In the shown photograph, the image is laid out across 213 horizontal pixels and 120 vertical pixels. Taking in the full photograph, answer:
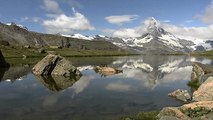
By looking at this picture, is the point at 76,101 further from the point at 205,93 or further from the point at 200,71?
the point at 200,71

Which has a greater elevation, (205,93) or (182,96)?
(205,93)

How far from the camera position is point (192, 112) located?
35.8 meters

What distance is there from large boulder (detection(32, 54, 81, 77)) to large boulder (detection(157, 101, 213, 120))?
2107 inches

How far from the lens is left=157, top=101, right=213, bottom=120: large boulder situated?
32000 millimetres

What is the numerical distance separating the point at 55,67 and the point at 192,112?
60.1 meters

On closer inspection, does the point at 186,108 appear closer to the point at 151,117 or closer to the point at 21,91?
the point at 151,117

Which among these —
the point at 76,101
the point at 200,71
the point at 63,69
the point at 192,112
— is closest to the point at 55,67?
the point at 63,69

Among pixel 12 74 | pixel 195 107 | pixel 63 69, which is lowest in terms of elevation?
pixel 12 74

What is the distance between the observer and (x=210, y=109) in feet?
116

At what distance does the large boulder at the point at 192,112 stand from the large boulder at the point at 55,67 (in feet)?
176

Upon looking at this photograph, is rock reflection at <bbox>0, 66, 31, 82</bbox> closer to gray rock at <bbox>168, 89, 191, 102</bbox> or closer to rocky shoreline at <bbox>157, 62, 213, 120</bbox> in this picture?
gray rock at <bbox>168, 89, 191, 102</bbox>

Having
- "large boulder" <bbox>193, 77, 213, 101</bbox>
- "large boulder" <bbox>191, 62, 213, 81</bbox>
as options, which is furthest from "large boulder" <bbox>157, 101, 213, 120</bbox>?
"large boulder" <bbox>191, 62, 213, 81</bbox>

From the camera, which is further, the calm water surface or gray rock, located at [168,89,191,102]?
gray rock, located at [168,89,191,102]

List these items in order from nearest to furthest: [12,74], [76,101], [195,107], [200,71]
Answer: [195,107]
[76,101]
[200,71]
[12,74]
